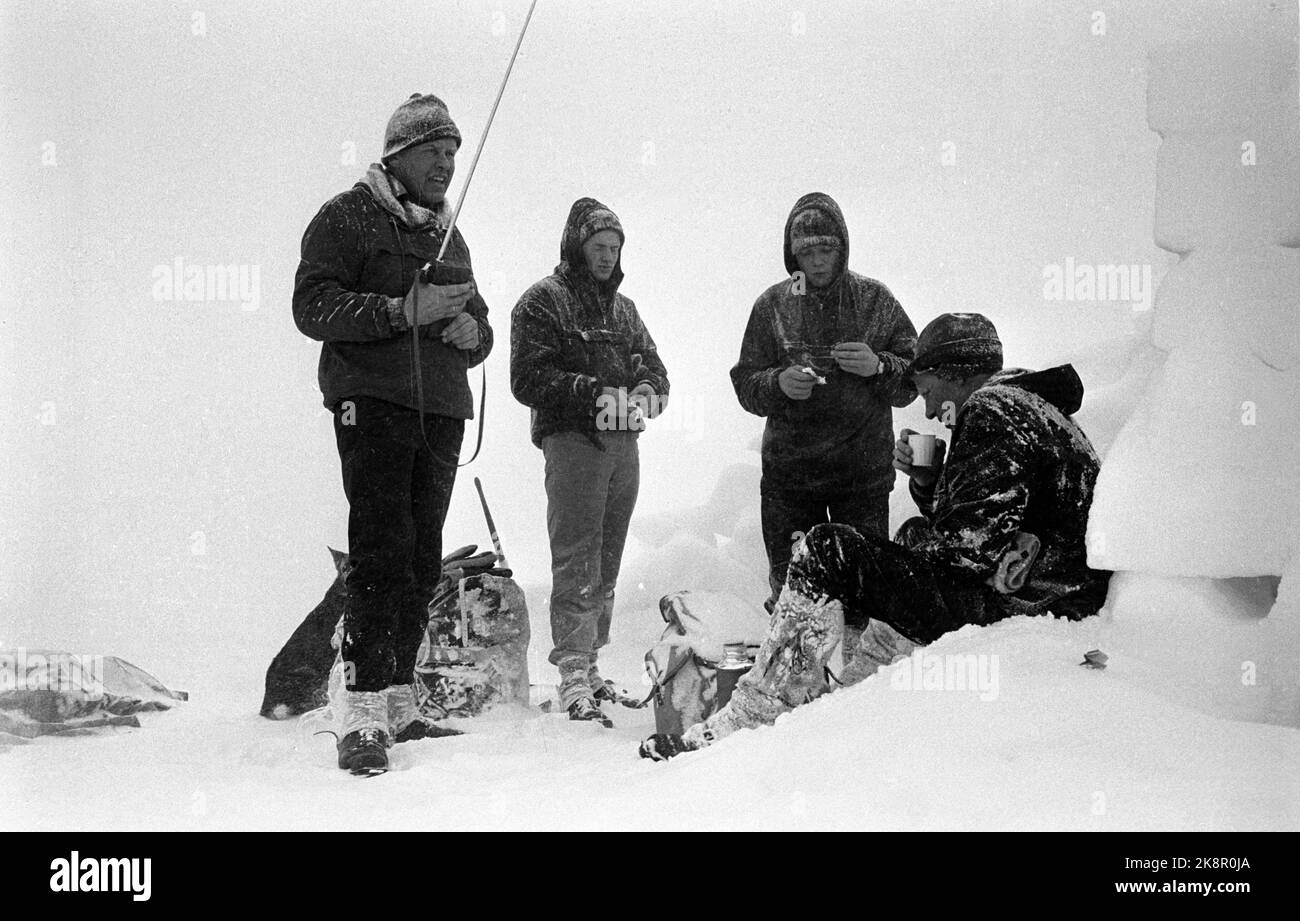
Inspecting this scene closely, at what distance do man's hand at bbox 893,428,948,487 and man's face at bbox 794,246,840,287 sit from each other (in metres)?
0.64

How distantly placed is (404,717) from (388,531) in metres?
0.58

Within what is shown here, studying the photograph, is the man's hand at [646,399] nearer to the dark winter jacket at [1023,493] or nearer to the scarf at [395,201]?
the scarf at [395,201]

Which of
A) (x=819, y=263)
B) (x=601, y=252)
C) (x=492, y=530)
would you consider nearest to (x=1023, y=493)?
(x=819, y=263)

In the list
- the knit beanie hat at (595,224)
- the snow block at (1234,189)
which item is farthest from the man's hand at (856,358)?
the snow block at (1234,189)

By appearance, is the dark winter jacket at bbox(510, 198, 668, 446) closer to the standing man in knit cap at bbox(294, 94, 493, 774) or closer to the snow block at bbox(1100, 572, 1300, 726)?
the standing man in knit cap at bbox(294, 94, 493, 774)

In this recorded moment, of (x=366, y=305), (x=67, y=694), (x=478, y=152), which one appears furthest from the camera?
(x=67, y=694)

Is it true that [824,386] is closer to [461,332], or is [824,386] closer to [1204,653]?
[461,332]

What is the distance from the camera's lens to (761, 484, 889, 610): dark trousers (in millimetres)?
4055

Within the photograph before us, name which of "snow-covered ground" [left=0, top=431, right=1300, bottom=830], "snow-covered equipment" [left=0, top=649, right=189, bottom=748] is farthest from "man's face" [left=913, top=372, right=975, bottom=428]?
"snow-covered equipment" [left=0, top=649, right=189, bottom=748]

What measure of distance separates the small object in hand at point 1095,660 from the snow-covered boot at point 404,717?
1.85 metres

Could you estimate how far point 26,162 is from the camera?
4074mm

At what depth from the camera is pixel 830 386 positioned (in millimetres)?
4074

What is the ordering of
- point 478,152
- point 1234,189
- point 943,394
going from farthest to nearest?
point 478,152, point 943,394, point 1234,189
